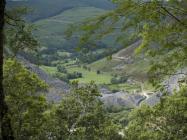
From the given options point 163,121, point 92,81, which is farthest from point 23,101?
point 163,121

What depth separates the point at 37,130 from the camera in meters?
42.8

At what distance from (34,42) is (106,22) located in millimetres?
5046

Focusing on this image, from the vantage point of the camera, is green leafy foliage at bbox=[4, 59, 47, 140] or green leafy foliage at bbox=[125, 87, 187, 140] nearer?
green leafy foliage at bbox=[4, 59, 47, 140]

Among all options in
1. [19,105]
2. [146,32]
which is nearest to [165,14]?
[146,32]

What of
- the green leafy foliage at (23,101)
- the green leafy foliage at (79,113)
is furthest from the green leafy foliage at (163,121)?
the green leafy foliage at (23,101)

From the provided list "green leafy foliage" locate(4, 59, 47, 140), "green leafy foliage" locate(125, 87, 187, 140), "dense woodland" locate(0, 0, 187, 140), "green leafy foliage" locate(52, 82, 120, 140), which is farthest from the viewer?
"green leafy foliage" locate(52, 82, 120, 140)

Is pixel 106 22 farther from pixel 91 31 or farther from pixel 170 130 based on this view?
pixel 170 130

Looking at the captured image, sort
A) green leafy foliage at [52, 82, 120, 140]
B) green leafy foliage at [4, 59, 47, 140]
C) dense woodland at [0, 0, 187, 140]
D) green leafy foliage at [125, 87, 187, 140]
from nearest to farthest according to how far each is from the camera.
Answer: dense woodland at [0, 0, 187, 140], green leafy foliage at [4, 59, 47, 140], green leafy foliage at [125, 87, 187, 140], green leafy foliage at [52, 82, 120, 140]

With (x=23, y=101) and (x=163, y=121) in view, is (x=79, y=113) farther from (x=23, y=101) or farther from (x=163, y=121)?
(x=23, y=101)

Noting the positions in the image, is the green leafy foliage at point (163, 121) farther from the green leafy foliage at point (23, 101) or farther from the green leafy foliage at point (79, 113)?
the green leafy foliage at point (23, 101)

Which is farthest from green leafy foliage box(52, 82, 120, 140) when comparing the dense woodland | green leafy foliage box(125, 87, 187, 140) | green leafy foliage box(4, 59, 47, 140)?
green leafy foliage box(125, 87, 187, 140)

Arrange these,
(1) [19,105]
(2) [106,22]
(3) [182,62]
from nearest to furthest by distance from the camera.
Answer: (2) [106,22]
(3) [182,62]
(1) [19,105]

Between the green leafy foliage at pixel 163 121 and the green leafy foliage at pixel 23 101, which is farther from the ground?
the green leafy foliage at pixel 23 101

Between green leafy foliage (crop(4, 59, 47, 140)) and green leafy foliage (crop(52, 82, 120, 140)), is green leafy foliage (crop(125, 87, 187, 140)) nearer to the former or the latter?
green leafy foliage (crop(52, 82, 120, 140))
